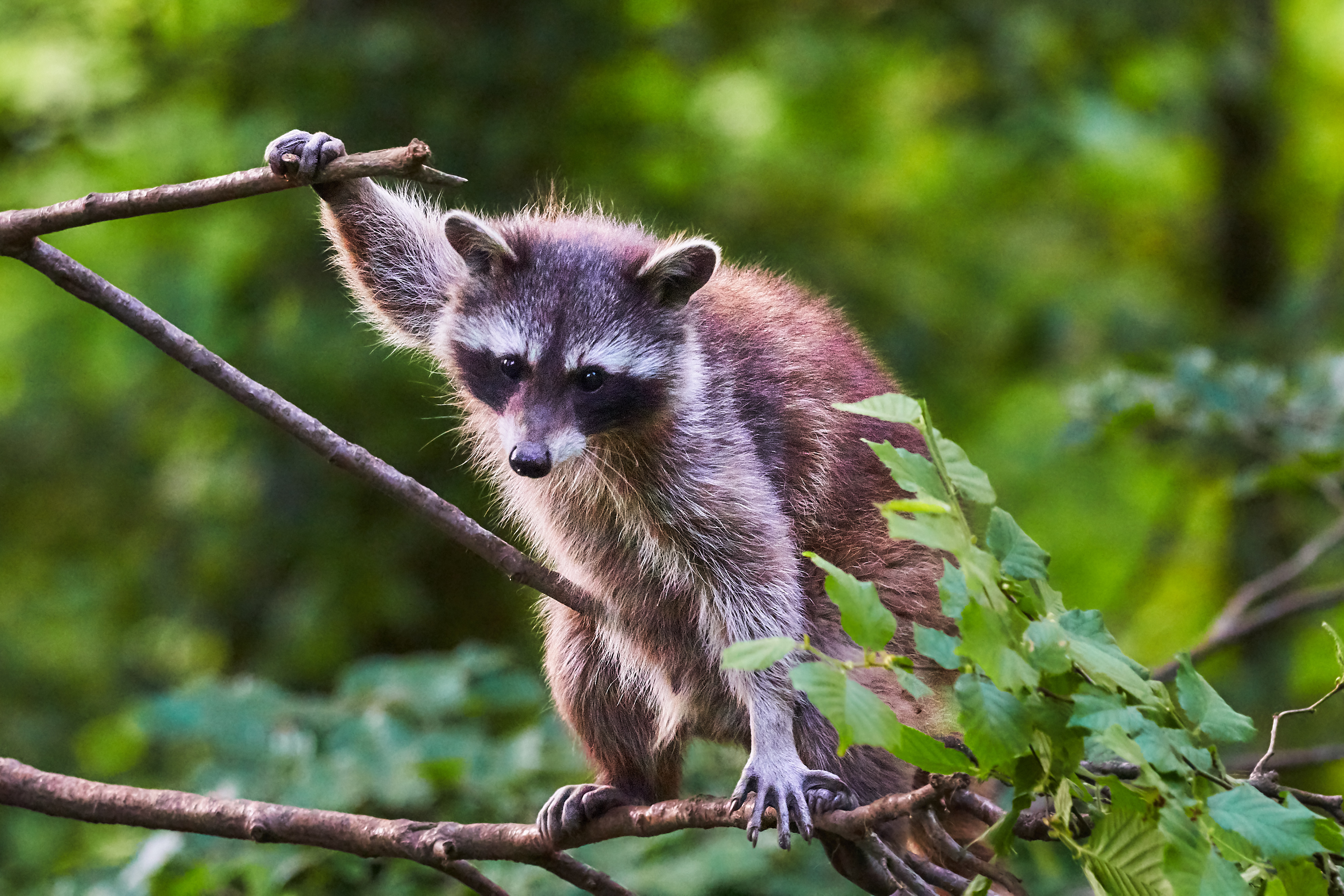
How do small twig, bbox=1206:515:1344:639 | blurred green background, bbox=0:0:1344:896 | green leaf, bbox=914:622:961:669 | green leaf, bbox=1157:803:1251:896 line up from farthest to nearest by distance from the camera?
blurred green background, bbox=0:0:1344:896
small twig, bbox=1206:515:1344:639
green leaf, bbox=914:622:961:669
green leaf, bbox=1157:803:1251:896

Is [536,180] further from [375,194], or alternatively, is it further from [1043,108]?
[1043,108]

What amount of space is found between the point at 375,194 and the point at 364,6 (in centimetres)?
306

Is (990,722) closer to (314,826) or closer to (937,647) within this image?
(937,647)

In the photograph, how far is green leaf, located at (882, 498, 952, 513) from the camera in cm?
157

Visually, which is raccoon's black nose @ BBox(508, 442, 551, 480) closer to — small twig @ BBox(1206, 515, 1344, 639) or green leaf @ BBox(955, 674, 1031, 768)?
green leaf @ BBox(955, 674, 1031, 768)

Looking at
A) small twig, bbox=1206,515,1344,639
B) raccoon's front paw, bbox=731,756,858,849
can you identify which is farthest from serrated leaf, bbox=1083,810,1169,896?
small twig, bbox=1206,515,1344,639

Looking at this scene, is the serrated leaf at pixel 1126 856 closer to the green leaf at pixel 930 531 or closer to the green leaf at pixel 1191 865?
the green leaf at pixel 1191 865

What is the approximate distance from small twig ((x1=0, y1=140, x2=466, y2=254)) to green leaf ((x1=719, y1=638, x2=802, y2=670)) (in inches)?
38.9

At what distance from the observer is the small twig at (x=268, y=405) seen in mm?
2369

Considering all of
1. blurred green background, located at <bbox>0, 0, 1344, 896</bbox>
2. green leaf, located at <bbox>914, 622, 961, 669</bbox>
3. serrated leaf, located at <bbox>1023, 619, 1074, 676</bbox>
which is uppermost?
serrated leaf, located at <bbox>1023, 619, 1074, 676</bbox>

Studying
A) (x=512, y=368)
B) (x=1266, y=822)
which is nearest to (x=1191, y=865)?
(x=1266, y=822)

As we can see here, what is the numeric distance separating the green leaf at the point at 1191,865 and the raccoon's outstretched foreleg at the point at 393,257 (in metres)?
2.42

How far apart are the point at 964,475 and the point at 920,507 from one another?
255 millimetres

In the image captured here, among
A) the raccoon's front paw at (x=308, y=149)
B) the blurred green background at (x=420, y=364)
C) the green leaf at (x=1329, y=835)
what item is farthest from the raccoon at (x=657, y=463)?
the blurred green background at (x=420, y=364)
